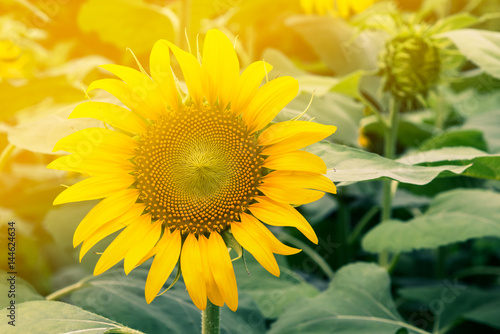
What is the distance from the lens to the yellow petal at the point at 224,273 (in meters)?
0.44

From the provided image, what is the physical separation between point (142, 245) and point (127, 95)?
13 cm

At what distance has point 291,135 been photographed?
459 mm

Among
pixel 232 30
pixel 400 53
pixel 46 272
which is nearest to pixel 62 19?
pixel 232 30

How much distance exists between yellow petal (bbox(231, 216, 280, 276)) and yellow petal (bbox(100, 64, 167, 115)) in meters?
0.14

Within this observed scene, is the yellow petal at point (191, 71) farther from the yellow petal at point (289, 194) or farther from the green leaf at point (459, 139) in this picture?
the green leaf at point (459, 139)

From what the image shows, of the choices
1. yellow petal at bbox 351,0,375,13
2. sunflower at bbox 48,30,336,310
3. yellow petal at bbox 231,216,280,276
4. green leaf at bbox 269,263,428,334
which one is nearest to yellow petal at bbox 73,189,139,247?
sunflower at bbox 48,30,336,310

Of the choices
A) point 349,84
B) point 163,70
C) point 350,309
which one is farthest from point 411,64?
point 163,70

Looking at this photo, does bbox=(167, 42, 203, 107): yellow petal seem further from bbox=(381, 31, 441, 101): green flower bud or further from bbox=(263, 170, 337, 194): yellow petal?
bbox=(381, 31, 441, 101): green flower bud

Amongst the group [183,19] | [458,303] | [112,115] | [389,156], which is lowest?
[458,303]

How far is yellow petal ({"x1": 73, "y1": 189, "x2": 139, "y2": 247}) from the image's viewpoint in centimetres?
46

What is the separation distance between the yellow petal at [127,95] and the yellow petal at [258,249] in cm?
14

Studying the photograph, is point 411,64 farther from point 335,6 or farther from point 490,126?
point 335,6

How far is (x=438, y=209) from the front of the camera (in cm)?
83

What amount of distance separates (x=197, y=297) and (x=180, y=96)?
0.59 ft
